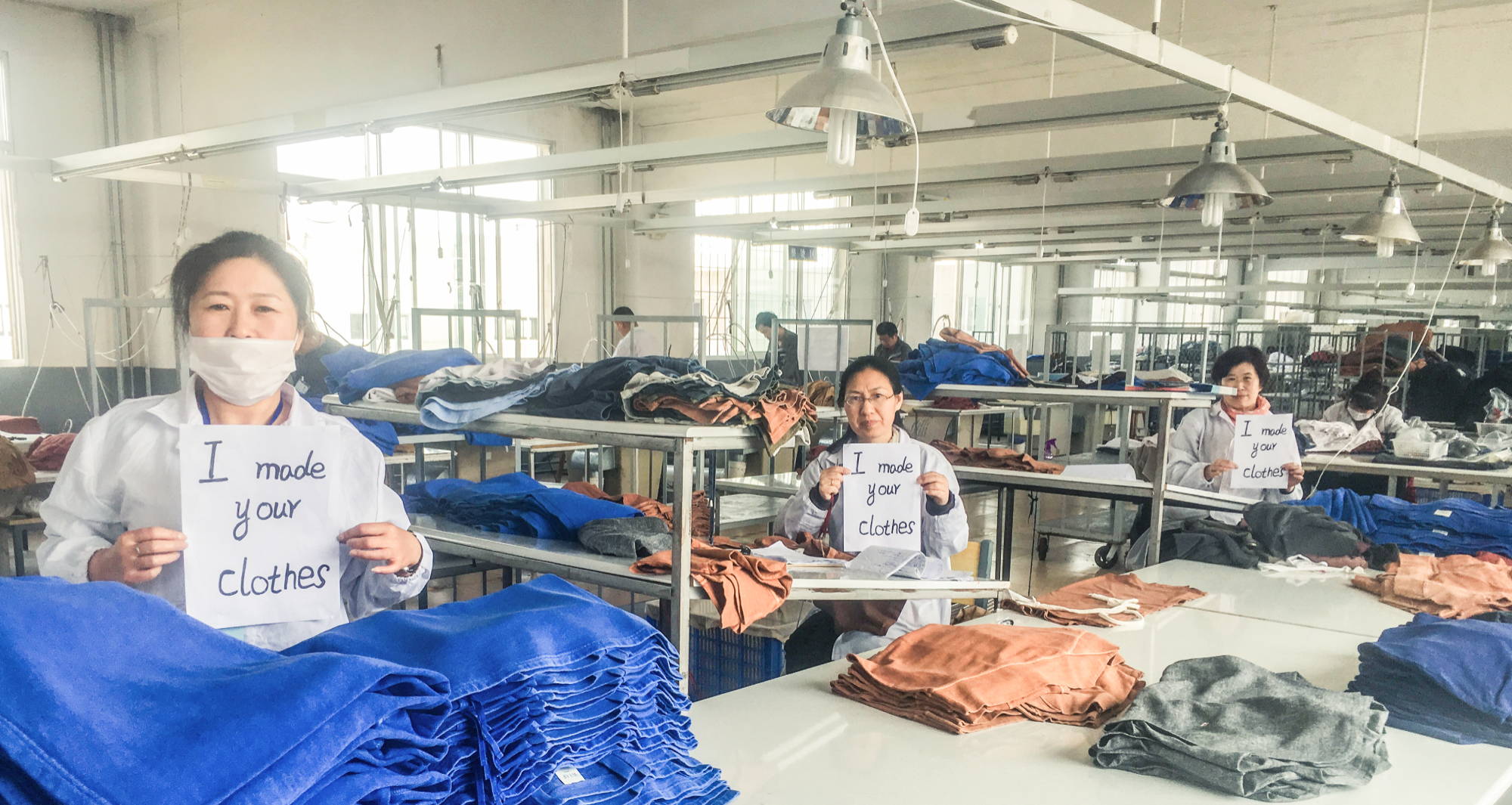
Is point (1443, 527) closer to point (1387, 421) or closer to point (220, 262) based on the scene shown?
point (1387, 421)

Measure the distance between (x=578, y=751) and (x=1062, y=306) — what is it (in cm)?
1539

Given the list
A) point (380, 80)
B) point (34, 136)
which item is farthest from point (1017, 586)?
point (34, 136)

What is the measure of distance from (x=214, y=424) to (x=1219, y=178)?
2.95m

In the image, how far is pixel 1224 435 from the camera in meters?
4.12

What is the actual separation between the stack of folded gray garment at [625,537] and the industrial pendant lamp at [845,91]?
3.25 ft

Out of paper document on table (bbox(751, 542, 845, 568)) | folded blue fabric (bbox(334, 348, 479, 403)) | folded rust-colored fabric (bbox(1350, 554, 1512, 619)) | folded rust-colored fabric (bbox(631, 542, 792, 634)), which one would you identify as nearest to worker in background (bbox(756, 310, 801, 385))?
folded blue fabric (bbox(334, 348, 479, 403))

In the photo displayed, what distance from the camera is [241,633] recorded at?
5.20 feet

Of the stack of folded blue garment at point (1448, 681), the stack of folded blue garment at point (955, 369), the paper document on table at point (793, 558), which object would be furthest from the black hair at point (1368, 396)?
the paper document on table at point (793, 558)

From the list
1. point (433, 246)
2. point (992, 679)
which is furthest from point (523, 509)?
point (433, 246)

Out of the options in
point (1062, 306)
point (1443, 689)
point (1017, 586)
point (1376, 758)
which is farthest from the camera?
point (1062, 306)

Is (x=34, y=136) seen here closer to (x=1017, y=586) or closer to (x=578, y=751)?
(x=1017, y=586)

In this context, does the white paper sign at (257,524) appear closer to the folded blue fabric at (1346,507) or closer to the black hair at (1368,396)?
the folded blue fabric at (1346,507)

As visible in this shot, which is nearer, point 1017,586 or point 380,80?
point 1017,586

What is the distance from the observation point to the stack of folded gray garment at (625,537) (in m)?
2.16
